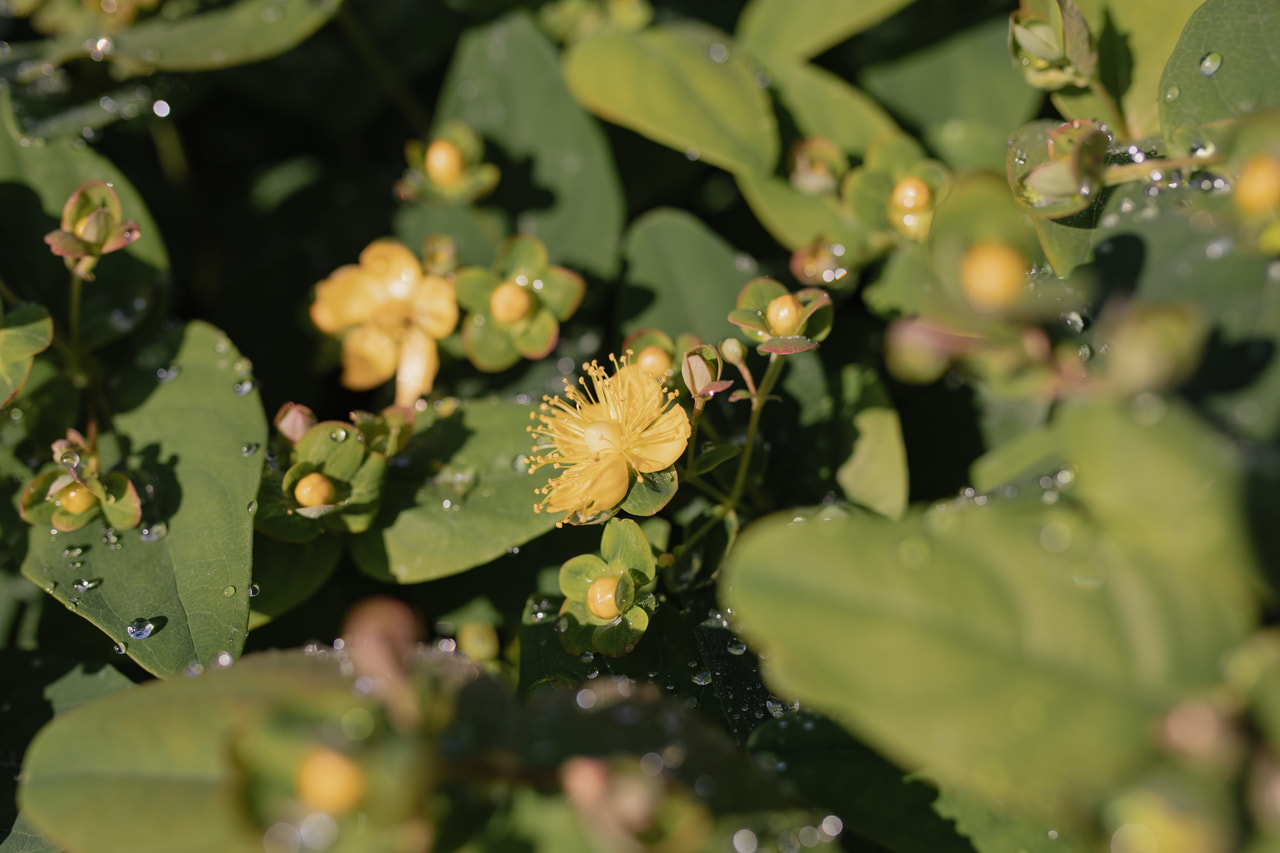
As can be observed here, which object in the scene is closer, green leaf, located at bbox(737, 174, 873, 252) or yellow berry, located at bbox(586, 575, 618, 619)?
yellow berry, located at bbox(586, 575, 618, 619)

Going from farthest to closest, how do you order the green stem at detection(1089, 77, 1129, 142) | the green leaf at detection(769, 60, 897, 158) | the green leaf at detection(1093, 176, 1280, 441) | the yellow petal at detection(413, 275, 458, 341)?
the green leaf at detection(769, 60, 897, 158) < the yellow petal at detection(413, 275, 458, 341) < the green stem at detection(1089, 77, 1129, 142) < the green leaf at detection(1093, 176, 1280, 441)

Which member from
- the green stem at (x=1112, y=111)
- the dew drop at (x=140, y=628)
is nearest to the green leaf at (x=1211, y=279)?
the green stem at (x=1112, y=111)

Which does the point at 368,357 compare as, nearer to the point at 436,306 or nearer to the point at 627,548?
the point at 436,306

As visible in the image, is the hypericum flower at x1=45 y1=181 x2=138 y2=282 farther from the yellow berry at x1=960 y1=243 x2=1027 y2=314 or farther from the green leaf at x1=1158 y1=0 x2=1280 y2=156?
the green leaf at x1=1158 y1=0 x2=1280 y2=156

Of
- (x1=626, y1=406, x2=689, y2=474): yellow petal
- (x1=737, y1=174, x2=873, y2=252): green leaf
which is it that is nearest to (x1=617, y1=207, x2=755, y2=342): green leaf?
(x1=737, y1=174, x2=873, y2=252): green leaf

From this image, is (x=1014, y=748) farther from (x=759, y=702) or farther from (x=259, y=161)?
(x=259, y=161)

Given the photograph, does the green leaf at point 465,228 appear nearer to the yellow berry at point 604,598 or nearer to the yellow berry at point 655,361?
the yellow berry at point 655,361

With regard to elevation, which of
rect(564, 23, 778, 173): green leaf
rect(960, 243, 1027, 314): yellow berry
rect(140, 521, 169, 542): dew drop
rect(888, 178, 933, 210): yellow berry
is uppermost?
rect(960, 243, 1027, 314): yellow berry

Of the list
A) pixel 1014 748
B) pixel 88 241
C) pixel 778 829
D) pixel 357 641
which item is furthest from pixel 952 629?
pixel 88 241
